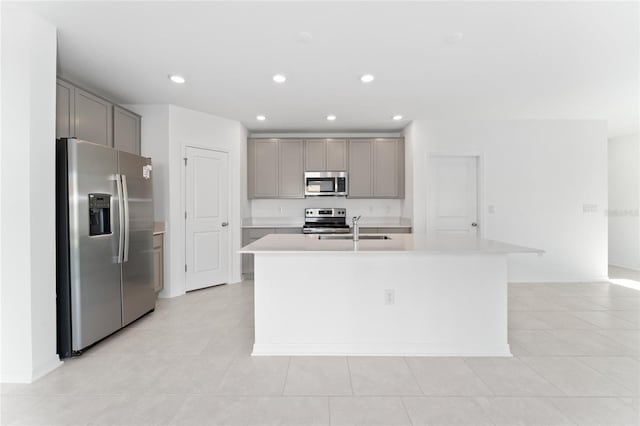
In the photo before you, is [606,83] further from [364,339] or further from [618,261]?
[618,261]

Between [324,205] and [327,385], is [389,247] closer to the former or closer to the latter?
[327,385]

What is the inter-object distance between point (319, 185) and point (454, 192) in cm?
211

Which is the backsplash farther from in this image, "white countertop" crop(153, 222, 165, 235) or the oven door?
"white countertop" crop(153, 222, 165, 235)

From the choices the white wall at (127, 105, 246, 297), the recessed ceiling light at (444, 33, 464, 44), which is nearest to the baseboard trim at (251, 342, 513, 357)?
the white wall at (127, 105, 246, 297)

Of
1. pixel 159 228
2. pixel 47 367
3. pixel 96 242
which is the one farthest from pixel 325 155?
pixel 47 367

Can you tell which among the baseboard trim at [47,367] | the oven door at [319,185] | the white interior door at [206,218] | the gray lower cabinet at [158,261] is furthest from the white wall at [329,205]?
the baseboard trim at [47,367]

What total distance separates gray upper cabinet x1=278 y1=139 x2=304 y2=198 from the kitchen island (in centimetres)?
279

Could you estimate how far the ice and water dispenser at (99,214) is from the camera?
2.47 metres

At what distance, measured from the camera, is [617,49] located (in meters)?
2.59

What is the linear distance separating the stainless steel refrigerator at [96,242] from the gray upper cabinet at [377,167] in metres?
3.15

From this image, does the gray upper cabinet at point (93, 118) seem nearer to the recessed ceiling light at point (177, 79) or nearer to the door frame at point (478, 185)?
the recessed ceiling light at point (177, 79)

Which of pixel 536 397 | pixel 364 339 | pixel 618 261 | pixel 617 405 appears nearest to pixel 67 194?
pixel 364 339

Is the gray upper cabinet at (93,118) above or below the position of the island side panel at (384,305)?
above

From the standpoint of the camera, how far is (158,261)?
12.5 feet
